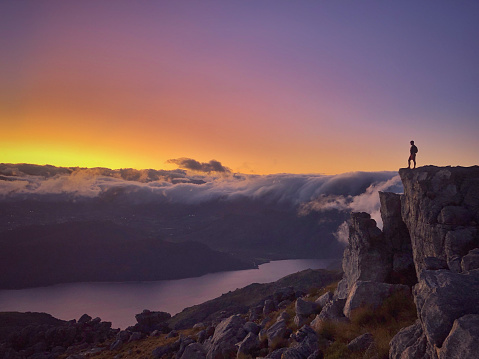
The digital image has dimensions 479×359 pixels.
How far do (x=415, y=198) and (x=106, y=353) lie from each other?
2818 inches

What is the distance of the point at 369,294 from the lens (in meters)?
22.7

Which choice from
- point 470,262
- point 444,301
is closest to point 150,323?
point 470,262

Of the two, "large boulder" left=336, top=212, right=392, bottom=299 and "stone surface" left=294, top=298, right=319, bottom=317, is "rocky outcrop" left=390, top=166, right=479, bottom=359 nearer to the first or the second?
"large boulder" left=336, top=212, right=392, bottom=299

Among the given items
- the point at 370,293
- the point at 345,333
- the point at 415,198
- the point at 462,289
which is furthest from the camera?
the point at 415,198

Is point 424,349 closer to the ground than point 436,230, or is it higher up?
closer to the ground

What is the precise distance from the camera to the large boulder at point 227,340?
96.5ft

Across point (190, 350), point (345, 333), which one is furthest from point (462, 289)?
point (190, 350)

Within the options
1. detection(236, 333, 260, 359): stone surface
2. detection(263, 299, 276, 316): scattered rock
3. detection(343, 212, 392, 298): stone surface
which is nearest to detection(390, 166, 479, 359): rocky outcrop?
detection(343, 212, 392, 298): stone surface

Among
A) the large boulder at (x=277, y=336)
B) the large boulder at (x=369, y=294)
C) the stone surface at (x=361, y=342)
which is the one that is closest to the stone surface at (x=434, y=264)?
the large boulder at (x=369, y=294)

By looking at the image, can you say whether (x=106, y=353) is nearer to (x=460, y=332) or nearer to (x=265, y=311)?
(x=265, y=311)

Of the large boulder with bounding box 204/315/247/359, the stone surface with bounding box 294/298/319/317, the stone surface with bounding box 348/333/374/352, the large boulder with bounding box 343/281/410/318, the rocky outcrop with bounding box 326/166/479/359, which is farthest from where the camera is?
the large boulder with bounding box 204/315/247/359

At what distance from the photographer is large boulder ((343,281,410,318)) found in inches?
878

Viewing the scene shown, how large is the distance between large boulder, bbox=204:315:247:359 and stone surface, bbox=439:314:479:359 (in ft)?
71.3

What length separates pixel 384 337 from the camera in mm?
17141
